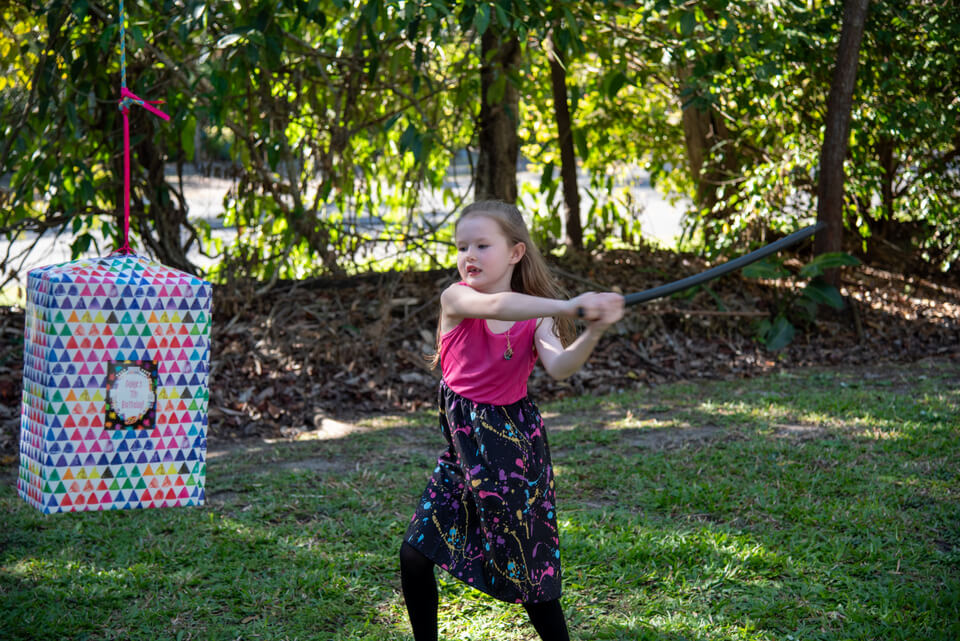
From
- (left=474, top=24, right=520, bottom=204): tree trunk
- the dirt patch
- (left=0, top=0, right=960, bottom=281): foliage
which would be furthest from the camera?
(left=474, top=24, right=520, bottom=204): tree trunk

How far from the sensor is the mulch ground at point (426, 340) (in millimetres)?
5473

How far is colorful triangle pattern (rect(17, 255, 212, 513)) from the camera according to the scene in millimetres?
2816

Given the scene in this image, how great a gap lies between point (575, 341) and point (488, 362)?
0.77 ft

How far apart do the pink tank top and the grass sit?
816 millimetres

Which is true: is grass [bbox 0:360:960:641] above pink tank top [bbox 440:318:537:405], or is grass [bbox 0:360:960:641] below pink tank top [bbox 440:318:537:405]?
below

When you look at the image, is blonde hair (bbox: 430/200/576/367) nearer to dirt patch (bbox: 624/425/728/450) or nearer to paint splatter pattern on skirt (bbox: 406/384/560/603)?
paint splatter pattern on skirt (bbox: 406/384/560/603)

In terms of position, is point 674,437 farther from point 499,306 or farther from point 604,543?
point 499,306

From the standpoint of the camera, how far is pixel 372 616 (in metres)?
2.79

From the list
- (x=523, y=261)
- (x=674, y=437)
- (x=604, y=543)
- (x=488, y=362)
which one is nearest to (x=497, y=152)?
(x=674, y=437)

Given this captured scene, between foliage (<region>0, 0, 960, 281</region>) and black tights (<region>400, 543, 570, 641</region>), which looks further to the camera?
foliage (<region>0, 0, 960, 281</region>)

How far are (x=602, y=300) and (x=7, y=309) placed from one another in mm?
5485

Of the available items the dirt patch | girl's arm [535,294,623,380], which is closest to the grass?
the dirt patch

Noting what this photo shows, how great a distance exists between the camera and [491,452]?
2254mm

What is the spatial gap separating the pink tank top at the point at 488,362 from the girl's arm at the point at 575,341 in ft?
0.13
